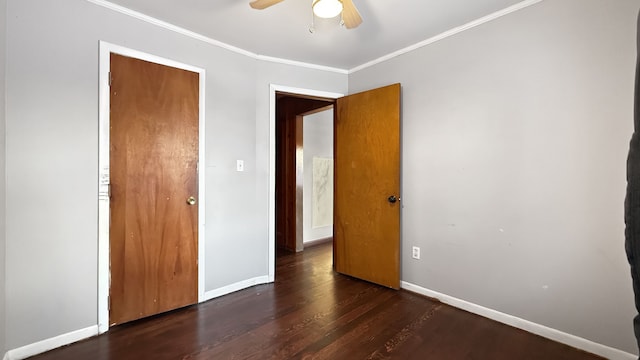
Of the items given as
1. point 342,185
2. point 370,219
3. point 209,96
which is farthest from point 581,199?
point 209,96

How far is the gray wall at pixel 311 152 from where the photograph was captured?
4.52 metres

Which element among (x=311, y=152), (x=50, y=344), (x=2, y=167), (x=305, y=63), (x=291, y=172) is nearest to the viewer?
(x=2, y=167)

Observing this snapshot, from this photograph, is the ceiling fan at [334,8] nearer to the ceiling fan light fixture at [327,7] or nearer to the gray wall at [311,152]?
the ceiling fan light fixture at [327,7]

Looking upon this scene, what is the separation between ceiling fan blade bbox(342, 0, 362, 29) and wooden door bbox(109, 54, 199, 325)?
1.41 m

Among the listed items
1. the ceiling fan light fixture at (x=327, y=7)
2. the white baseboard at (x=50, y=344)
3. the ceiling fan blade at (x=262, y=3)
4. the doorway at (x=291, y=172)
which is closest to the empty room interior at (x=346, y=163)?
the white baseboard at (x=50, y=344)

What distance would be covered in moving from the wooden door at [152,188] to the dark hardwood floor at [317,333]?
0.80ft

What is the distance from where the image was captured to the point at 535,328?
77.7 inches

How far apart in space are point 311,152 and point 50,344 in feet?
11.7

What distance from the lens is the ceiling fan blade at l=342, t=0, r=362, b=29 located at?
1601mm

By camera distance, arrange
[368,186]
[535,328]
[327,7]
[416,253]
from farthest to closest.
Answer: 1. [368,186]
2. [416,253]
3. [535,328]
4. [327,7]

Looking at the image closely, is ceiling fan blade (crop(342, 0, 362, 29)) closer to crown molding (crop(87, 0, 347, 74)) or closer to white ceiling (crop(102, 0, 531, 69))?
white ceiling (crop(102, 0, 531, 69))

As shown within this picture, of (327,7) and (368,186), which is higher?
(327,7)

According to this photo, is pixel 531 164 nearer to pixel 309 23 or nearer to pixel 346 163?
pixel 346 163

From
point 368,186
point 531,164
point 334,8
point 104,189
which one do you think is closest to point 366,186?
point 368,186
